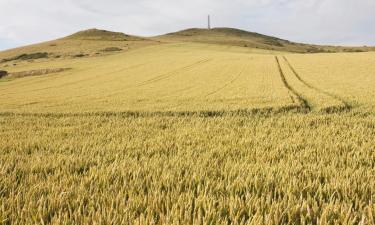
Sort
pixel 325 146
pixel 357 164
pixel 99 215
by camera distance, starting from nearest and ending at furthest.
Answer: pixel 99 215, pixel 357 164, pixel 325 146

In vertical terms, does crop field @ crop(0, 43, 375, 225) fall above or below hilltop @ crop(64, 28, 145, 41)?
below

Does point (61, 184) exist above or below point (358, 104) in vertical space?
above

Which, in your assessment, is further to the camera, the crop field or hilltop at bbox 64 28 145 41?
hilltop at bbox 64 28 145 41

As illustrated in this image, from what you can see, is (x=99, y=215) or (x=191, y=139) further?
(x=191, y=139)

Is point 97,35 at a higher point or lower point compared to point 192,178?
higher

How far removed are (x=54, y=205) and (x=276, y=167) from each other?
274cm

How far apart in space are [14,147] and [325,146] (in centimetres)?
561

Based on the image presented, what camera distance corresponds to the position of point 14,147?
721 cm

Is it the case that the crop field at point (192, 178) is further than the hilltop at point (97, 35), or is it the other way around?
the hilltop at point (97, 35)

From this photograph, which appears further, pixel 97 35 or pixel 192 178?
pixel 97 35

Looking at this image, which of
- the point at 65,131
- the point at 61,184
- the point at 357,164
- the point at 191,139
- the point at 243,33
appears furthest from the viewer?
the point at 243,33

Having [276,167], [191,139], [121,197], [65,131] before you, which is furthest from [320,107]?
[121,197]

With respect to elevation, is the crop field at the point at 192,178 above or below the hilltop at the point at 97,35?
below

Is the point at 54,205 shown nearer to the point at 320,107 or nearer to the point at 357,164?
the point at 357,164
